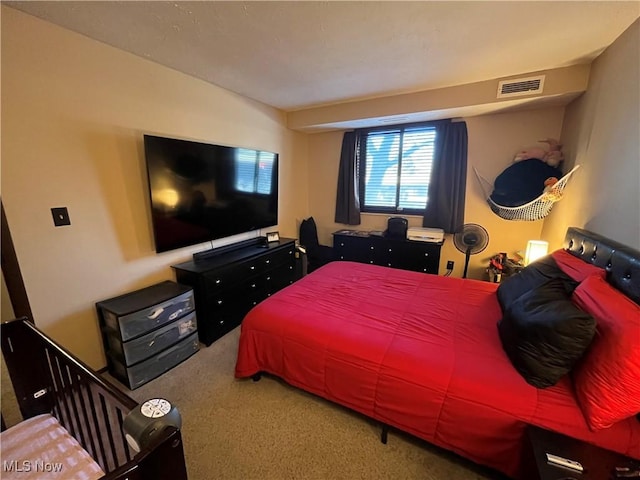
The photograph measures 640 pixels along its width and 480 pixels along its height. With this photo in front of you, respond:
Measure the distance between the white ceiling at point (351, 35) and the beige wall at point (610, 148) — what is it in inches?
8.5

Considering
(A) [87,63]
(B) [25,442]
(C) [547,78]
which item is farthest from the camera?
(C) [547,78]

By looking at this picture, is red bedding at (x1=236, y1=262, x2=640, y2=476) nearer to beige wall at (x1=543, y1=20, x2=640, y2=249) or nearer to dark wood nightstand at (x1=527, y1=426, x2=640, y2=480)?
dark wood nightstand at (x1=527, y1=426, x2=640, y2=480)

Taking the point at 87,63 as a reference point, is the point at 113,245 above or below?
below

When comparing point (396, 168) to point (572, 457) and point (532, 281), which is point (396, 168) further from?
point (572, 457)

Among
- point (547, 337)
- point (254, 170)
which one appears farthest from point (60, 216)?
point (547, 337)

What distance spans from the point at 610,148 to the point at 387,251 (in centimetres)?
222

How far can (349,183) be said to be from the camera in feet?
13.1

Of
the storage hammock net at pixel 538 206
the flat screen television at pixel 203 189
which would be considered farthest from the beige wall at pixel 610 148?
the flat screen television at pixel 203 189

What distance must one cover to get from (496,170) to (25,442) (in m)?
4.27

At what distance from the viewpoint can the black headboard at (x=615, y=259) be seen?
126 centimetres

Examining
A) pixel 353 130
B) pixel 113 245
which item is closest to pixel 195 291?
pixel 113 245

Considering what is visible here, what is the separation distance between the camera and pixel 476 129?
3.24 m

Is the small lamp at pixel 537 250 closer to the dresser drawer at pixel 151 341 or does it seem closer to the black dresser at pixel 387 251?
the black dresser at pixel 387 251

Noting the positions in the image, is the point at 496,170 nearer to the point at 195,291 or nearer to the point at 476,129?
the point at 476,129
